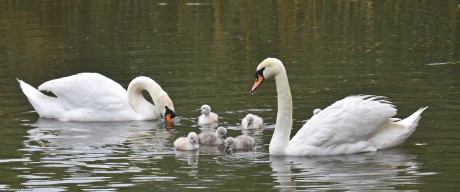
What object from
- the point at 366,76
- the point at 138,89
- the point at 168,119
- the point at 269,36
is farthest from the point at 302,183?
the point at 269,36

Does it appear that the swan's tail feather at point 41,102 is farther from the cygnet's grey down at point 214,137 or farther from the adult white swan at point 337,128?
the adult white swan at point 337,128

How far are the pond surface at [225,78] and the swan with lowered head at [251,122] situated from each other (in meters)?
0.16

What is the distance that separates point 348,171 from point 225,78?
8177 millimetres

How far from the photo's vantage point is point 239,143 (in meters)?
15.6

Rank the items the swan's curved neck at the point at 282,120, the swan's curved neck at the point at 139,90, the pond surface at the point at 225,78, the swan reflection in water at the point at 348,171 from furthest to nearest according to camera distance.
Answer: the swan's curved neck at the point at 139,90 → the swan's curved neck at the point at 282,120 → the pond surface at the point at 225,78 → the swan reflection in water at the point at 348,171

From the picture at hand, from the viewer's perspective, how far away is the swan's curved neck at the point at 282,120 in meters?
15.3

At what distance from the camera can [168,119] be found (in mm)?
18656

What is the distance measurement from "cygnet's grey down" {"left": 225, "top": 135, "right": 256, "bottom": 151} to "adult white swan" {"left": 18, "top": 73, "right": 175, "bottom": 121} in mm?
3649

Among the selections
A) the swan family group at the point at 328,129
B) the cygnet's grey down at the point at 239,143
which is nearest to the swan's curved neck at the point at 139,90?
the swan family group at the point at 328,129

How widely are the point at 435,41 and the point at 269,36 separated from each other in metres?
4.49

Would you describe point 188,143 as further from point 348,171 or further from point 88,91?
point 88,91

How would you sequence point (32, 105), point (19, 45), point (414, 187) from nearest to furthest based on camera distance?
point (414, 187)
point (32, 105)
point (19, 45)

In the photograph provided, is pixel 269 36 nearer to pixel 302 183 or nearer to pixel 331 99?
pixel 331 99

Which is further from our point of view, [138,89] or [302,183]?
[138,89]
